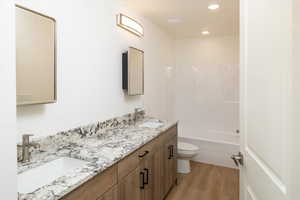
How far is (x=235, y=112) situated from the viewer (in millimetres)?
3920

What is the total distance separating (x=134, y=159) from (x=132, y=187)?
0.22m

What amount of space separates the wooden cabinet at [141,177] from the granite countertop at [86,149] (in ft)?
0.17

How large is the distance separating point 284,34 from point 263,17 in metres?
0.25

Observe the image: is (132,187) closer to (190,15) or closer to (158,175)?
Answer: (158,175)

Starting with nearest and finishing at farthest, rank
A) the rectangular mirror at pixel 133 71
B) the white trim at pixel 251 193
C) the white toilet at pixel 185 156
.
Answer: the white trim at pixel 251 193 < the rectangular mirror at pixel 133 71 < the white toilet at pixel 185 156

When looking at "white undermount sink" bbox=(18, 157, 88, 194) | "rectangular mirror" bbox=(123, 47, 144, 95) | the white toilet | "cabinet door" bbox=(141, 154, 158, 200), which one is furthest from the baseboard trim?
"white undermount sink" bbox=(18, 157, 88, 194)

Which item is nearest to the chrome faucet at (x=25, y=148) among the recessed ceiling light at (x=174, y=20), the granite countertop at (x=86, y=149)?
the granite countertop at (x=86, y=149)

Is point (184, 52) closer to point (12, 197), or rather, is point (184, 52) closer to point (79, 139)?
point (79, 139)

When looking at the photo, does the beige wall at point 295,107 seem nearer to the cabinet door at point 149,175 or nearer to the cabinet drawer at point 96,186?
the cabinet drawer at point 96,186

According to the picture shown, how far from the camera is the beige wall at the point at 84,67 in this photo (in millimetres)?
1480

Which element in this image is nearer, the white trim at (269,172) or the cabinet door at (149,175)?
the white trim at (269,172)

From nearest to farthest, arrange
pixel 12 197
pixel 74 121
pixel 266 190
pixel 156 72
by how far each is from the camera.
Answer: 1. pixel 12 197
2. pixel 266 190
3. pixel 74 121
4. pixel 156 72

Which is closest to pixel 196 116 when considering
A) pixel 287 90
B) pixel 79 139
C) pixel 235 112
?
pixel 235 112

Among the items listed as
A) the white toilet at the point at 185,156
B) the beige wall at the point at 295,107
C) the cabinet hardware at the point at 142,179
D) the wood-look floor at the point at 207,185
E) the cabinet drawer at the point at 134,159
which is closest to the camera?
the beige wall at the point at 295,107
